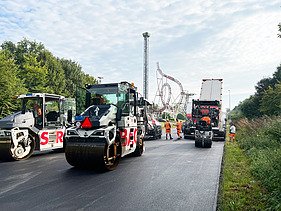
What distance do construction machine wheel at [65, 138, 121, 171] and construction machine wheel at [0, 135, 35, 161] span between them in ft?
9.69

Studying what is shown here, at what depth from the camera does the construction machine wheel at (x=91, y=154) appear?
7527mm

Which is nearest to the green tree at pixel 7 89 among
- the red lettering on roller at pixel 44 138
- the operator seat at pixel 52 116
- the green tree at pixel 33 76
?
the green tree at pixel 33 76

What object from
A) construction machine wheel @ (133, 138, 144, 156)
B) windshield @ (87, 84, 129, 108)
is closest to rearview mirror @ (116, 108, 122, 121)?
windshield @ (87, 84, 129, 108)

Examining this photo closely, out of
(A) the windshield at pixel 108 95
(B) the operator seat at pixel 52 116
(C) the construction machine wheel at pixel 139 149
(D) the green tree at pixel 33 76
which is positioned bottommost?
(C) the construction machine wheel at pixel 139 149

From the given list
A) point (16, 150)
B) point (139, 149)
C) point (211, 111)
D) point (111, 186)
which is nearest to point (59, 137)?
point (16, 150)

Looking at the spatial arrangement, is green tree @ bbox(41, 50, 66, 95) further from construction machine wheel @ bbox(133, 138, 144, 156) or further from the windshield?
the windshield

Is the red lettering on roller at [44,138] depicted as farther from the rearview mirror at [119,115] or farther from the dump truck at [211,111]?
the dump truck at [211,111]

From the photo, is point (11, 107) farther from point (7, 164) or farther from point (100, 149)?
point (100, 149)

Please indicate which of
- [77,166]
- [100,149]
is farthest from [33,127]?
[100,149]

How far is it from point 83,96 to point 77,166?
251 cm

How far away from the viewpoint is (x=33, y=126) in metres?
10.7

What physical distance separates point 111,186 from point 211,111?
1480cm

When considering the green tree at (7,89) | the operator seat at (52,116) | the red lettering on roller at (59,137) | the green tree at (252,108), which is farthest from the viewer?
the green tree at (252,108)

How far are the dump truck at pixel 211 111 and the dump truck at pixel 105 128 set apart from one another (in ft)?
32.9
